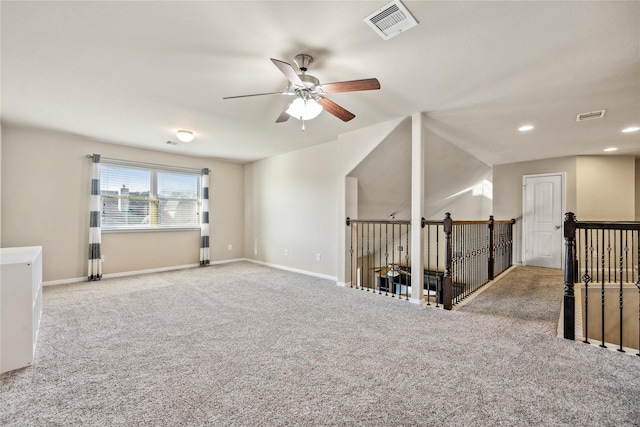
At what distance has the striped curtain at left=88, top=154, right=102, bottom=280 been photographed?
15.5 ft

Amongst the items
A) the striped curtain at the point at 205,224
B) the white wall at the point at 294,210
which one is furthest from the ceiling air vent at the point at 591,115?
the striped curtain at the point at 205,224

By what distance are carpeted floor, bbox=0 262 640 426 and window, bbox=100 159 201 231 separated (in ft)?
6.98

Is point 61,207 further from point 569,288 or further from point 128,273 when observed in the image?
point 569,288

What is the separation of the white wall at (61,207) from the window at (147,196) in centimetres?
18

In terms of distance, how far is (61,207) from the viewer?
15.0 ft

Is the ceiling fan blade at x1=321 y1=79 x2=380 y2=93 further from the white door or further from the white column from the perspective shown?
the white door

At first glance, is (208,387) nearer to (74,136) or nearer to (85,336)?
(85,336)

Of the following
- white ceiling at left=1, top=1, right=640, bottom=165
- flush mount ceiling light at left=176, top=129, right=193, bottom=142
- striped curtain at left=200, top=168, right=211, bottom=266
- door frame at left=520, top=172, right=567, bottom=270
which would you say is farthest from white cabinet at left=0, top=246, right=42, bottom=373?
door frame at left=520, top=172, right=567, bottom=270

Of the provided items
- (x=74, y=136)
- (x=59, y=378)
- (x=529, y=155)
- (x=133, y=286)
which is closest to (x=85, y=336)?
(x=59, y=378)

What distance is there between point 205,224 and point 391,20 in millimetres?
5368

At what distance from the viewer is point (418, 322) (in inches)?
115

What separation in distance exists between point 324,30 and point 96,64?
6.54 ft

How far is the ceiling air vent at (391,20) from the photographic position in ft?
5.88

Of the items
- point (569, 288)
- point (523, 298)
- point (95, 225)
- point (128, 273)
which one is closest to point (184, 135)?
point (95, 225)
